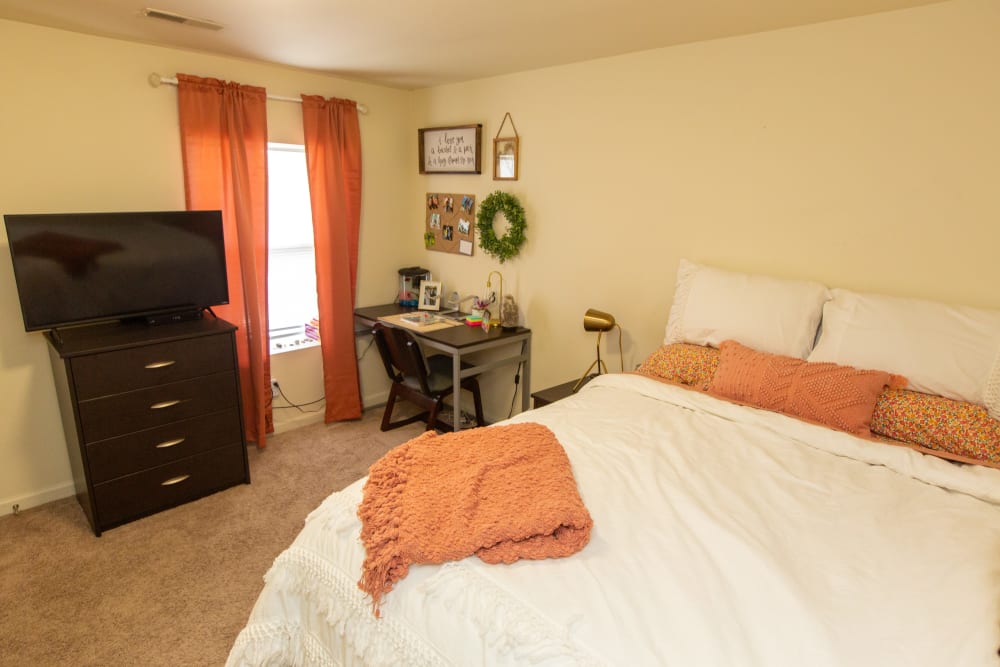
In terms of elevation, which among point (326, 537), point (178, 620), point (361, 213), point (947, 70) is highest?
point (947, 70)

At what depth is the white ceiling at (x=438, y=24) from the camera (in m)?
2.00

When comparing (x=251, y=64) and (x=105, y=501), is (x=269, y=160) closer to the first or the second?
(x=251, y=64)

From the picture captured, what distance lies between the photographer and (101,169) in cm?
271

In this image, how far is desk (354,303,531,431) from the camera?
3.13 metres

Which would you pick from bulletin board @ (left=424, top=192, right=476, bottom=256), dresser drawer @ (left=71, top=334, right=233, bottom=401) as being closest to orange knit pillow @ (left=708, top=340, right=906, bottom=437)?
bulletin board @ (left=424, top=192, right=476, bottom=256)

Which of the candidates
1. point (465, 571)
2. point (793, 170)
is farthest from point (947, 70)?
point (465, 571)

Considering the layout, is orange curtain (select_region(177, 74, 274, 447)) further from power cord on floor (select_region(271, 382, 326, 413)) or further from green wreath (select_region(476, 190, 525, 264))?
green wreath (select_region(476, 190, 525, 264))

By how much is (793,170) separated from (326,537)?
2.27 metres

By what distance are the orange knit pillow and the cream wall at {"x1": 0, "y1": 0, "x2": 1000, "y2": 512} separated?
482 millimetres

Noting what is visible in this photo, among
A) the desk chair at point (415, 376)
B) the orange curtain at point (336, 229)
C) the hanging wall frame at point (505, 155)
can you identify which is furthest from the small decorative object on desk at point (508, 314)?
the orange curtain at point (336, 229)

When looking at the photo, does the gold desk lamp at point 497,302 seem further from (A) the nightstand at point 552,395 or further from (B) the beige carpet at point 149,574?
(B) the beige carpet at point 149,574

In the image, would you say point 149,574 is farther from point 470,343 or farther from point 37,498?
point 470,343

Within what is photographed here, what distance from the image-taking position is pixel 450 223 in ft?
12.6

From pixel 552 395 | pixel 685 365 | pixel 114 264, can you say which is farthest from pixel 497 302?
pixel 114 264
